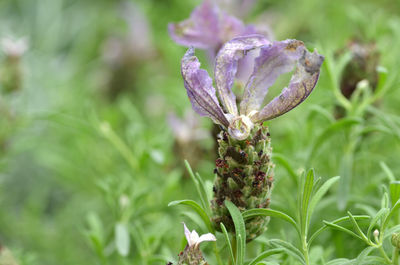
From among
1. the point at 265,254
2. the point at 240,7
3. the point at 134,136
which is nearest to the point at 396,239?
the point at 265,254

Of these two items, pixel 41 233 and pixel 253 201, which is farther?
pixel 41 233

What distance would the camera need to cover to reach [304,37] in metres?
1.77

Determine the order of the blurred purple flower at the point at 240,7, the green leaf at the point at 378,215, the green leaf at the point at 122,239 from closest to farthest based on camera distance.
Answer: the green leaf at the point at 378,215 < the green leaf at the point at 122,239 < the blurred purple flower at the point at 240,7

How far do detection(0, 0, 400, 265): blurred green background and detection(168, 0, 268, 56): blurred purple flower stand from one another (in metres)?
0.17

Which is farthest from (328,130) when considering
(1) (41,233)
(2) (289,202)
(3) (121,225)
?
(1) (41,233)

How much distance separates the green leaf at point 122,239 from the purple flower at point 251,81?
0.28 meters

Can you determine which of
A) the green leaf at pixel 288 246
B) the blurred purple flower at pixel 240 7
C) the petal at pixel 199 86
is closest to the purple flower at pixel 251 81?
the petal at pixel 199 86

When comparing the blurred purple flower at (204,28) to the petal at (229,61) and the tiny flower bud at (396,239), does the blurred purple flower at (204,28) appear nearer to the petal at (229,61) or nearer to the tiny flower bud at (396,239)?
the petal at (229,61)

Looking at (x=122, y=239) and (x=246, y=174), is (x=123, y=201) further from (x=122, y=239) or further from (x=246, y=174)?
(x=246, y=174)

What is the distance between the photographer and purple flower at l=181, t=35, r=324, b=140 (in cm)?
58

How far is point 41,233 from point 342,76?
0.77m

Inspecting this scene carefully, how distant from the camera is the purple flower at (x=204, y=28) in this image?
862 millimetres

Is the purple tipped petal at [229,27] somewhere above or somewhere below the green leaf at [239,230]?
above

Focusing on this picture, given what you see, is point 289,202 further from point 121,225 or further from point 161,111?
point 161,111
